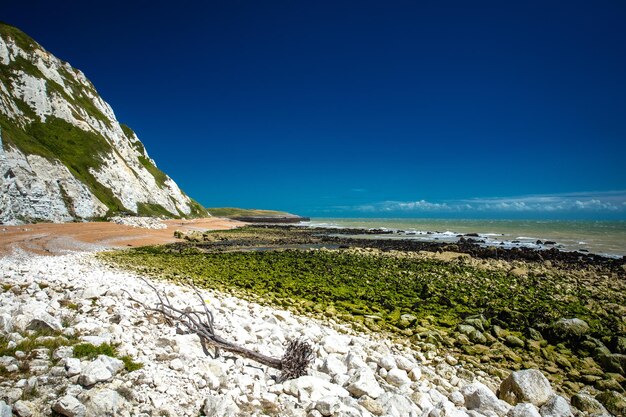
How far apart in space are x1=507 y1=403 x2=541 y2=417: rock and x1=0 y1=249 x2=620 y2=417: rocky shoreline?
1cm

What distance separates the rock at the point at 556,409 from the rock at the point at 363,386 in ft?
9.26

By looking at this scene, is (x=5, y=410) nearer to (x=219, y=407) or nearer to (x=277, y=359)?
(x=219, y=407)

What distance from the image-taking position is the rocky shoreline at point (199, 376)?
452 centimetres

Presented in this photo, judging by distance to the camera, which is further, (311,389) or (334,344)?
(334,344)

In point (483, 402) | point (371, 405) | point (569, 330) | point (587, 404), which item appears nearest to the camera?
point (371, 405)

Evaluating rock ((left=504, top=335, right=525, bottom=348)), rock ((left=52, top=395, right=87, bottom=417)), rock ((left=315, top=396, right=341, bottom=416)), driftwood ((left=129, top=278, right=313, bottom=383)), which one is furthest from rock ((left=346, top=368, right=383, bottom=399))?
rock ((left=504, top=335, right=525, bottom=348))

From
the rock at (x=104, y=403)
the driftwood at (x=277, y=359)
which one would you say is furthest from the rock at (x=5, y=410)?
the driftwood at (x=277, y=359)

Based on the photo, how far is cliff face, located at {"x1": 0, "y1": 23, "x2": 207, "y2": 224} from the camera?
37531 millimetres

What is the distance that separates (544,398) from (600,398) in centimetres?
144

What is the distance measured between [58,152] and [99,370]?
61.2 meters

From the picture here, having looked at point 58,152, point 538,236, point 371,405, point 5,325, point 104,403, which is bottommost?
point 371,405

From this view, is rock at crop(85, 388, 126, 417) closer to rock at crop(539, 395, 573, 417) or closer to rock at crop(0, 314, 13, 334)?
rock at crop(0, 314, 13, 334)

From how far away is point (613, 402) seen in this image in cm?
616

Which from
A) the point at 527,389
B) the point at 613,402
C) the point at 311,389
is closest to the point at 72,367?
the point at 311,389
